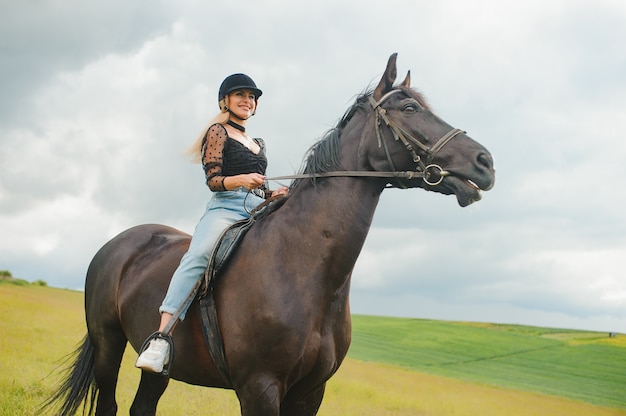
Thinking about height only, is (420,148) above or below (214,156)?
above

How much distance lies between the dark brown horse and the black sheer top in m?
0.53

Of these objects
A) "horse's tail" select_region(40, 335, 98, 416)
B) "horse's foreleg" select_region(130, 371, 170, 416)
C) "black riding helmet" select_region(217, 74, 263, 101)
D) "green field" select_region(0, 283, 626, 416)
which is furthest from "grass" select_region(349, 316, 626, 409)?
"black riding helmet" select_region(217, 74, 263, 101)

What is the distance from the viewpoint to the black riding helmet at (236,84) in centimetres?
543

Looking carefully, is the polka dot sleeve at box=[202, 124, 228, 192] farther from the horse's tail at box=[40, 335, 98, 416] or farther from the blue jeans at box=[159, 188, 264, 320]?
the horse's tail at box=[40, 335, 98, 416]

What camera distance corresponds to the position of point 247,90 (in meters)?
5.51

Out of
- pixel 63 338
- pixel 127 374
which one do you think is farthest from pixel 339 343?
pixel 63 338

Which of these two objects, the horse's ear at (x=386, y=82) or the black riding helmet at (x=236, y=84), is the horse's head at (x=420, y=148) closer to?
the horse's ear at (x=386, y=82)

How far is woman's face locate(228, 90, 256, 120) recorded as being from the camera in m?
5.46

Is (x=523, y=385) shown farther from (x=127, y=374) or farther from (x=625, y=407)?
(x=127, y=374)

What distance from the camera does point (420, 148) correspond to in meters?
4.50

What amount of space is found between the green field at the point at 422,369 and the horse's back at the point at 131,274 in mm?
3895

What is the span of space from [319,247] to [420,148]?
44.2 inches

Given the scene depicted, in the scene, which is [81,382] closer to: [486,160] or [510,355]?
[486,160]

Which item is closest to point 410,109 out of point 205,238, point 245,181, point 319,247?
point 319,247
